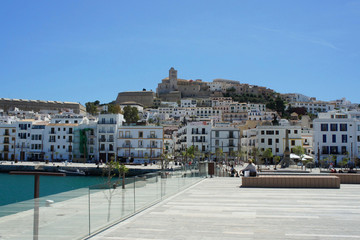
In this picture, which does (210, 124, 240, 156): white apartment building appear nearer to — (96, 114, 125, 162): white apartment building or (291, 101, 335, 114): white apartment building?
(96, 114, 125, 162): white apartment building

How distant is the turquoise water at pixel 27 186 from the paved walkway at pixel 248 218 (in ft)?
82.4

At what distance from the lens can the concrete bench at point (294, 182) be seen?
16438mm

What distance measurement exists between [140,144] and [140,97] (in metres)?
93.8

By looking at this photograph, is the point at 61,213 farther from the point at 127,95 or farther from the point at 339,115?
the point at 127,95

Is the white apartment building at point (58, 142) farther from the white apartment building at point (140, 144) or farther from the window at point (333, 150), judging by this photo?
the window at point (333, 150)

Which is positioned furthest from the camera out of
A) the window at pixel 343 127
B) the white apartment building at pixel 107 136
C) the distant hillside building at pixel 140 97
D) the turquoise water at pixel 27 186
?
the distant hillside building at pixel 140 97

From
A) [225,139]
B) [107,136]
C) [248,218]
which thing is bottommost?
[248,218]

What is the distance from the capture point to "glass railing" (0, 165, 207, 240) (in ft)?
20.4

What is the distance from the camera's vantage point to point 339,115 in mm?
57531

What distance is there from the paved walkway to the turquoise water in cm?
2513

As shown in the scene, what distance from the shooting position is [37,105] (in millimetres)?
131750

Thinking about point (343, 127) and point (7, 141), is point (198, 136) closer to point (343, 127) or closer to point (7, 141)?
point (343, 127)

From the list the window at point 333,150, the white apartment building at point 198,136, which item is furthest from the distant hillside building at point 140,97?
the window at point 333,150

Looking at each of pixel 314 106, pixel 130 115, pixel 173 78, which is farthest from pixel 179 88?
pixel 130 115
